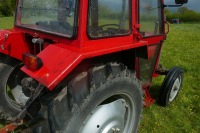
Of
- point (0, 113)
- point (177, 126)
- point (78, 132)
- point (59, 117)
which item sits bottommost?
Result: point (177, 126)

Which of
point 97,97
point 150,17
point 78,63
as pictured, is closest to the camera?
point 78,63

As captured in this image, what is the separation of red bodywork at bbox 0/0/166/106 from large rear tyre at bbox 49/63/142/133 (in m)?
0.21

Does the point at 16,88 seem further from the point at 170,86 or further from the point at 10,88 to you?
the point at 170,86

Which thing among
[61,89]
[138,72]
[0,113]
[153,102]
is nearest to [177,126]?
Result: [153,102]

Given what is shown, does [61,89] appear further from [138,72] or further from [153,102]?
[153,102]

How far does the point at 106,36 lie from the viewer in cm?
246

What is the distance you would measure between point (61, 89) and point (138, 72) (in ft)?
4.62

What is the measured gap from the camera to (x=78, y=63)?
2.04 meters

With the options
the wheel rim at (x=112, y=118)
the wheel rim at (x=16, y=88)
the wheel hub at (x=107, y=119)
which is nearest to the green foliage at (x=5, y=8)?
the wheel rim at (x=16, y=88)

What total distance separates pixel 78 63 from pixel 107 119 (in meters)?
0.79

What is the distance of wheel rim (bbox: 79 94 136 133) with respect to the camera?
2410 mm

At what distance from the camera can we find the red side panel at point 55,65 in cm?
194

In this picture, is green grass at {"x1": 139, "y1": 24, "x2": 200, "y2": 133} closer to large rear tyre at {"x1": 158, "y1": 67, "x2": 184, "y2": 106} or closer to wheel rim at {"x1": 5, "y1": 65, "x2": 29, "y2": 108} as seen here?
large rear tyre at {"x1": 158, "y1": 67, "x2": 184, "y2": 106}

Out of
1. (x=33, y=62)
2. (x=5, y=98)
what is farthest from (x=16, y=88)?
(x=33, y=62)
